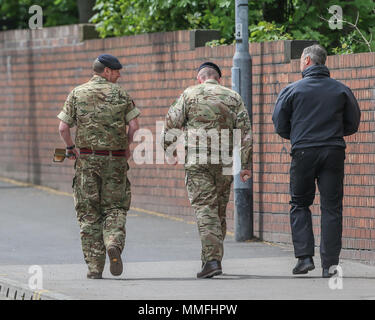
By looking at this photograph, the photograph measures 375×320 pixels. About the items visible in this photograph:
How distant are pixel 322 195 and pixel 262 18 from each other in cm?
601

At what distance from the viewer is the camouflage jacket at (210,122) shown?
9.85 m

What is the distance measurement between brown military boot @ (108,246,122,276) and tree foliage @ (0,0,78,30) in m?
12.8

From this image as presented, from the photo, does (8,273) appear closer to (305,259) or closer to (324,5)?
(305,259)

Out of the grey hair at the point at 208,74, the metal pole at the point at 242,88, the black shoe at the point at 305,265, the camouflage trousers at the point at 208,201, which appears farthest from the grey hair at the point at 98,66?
the metal pole at the point at 242,88

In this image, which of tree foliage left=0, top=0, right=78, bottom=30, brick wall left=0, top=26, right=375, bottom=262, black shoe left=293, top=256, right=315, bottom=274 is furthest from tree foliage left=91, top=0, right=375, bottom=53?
tree foliage left=0, top=0, right=78, bottom=30

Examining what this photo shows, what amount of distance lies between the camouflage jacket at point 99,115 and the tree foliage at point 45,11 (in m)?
12.2

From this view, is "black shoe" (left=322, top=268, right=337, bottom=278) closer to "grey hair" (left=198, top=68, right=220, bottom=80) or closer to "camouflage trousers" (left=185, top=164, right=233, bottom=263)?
"camouflage trousers" (left=185, top=164, right=233, bottom=263)

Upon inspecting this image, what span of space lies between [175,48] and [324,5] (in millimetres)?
2205

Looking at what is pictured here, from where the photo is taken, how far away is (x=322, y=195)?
9.77m

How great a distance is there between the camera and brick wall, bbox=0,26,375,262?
11328mm

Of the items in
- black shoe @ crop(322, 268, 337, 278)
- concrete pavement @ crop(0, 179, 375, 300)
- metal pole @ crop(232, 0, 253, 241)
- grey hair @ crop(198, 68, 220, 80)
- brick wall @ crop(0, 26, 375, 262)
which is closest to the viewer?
concrete pavement @ crop(0, 179, 375, 300)

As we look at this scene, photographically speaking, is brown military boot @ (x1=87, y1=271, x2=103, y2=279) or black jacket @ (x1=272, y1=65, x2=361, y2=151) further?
brown military boot @ (x1=87, y1=271, x2=103, y2=279)
